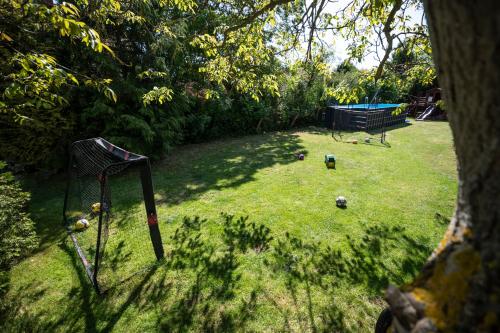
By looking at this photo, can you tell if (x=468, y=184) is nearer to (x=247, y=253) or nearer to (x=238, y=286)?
(x=238, y=286)

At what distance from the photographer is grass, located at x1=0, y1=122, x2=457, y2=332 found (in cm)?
295

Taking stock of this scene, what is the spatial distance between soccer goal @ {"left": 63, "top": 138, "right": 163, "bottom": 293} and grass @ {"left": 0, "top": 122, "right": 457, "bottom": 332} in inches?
1.9

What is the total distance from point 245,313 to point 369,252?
2.27 meters

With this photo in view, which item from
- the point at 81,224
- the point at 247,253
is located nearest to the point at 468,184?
the point at 247,253

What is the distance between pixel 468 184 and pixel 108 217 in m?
4.08

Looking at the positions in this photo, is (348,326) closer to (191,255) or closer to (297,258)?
(297,258)

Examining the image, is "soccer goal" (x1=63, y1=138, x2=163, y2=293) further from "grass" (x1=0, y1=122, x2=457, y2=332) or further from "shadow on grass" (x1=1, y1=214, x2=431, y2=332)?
"shadow on grass" (x1=1, y1=214, x2=431, y2=332)

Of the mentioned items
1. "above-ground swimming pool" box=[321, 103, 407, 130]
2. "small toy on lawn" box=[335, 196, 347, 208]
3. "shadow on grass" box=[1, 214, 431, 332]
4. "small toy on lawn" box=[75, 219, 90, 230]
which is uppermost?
"above-ground swimming pool" box=[321, 103, 407, 130]

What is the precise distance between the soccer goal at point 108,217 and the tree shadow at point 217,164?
3.36 feet

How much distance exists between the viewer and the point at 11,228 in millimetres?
3682

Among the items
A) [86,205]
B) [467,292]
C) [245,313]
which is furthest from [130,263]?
[467,292]

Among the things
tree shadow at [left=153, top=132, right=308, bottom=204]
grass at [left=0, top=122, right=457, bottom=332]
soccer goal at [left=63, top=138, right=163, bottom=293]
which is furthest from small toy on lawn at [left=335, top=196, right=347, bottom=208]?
soccer goal at [left=63, top=138, right=163, bottom=293]

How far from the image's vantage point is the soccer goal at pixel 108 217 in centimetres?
328

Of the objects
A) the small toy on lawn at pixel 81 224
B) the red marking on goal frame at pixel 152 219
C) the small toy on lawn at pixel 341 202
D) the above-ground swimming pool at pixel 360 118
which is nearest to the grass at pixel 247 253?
the small toy on lawn at pixel 341 202
